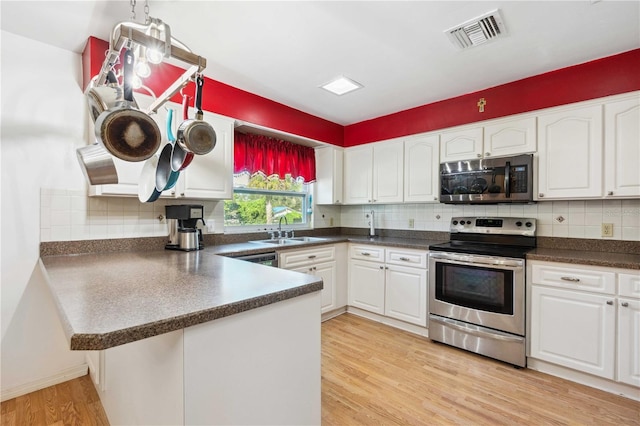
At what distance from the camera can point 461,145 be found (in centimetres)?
297

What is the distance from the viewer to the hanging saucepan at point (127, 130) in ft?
3.81

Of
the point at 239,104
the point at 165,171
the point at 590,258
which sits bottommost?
the point at 590,258

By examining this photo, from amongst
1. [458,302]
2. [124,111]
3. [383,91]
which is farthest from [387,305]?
[124,111]

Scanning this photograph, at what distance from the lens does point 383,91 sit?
2.97 metres

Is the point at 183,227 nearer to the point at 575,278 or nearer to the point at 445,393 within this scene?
the point at 445,393

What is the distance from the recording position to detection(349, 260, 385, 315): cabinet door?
3.24m

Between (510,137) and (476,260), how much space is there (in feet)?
3.81

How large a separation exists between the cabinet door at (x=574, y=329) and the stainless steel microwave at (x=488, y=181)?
832 millimetres

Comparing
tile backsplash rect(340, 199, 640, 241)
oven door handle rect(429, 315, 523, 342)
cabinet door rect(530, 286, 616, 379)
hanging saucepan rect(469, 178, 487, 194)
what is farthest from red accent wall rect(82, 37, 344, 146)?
cabinet door rect(530, 286, 616, 379)

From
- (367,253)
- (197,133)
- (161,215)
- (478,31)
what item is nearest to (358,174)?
(367,253)

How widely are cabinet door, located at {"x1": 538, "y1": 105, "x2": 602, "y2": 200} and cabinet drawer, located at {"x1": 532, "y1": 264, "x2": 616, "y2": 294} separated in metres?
0.63

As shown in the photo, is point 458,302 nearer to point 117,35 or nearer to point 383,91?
point 383,91

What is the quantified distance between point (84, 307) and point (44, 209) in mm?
1639

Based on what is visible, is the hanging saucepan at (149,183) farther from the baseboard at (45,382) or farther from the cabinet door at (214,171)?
the baseboard at (45,382)
